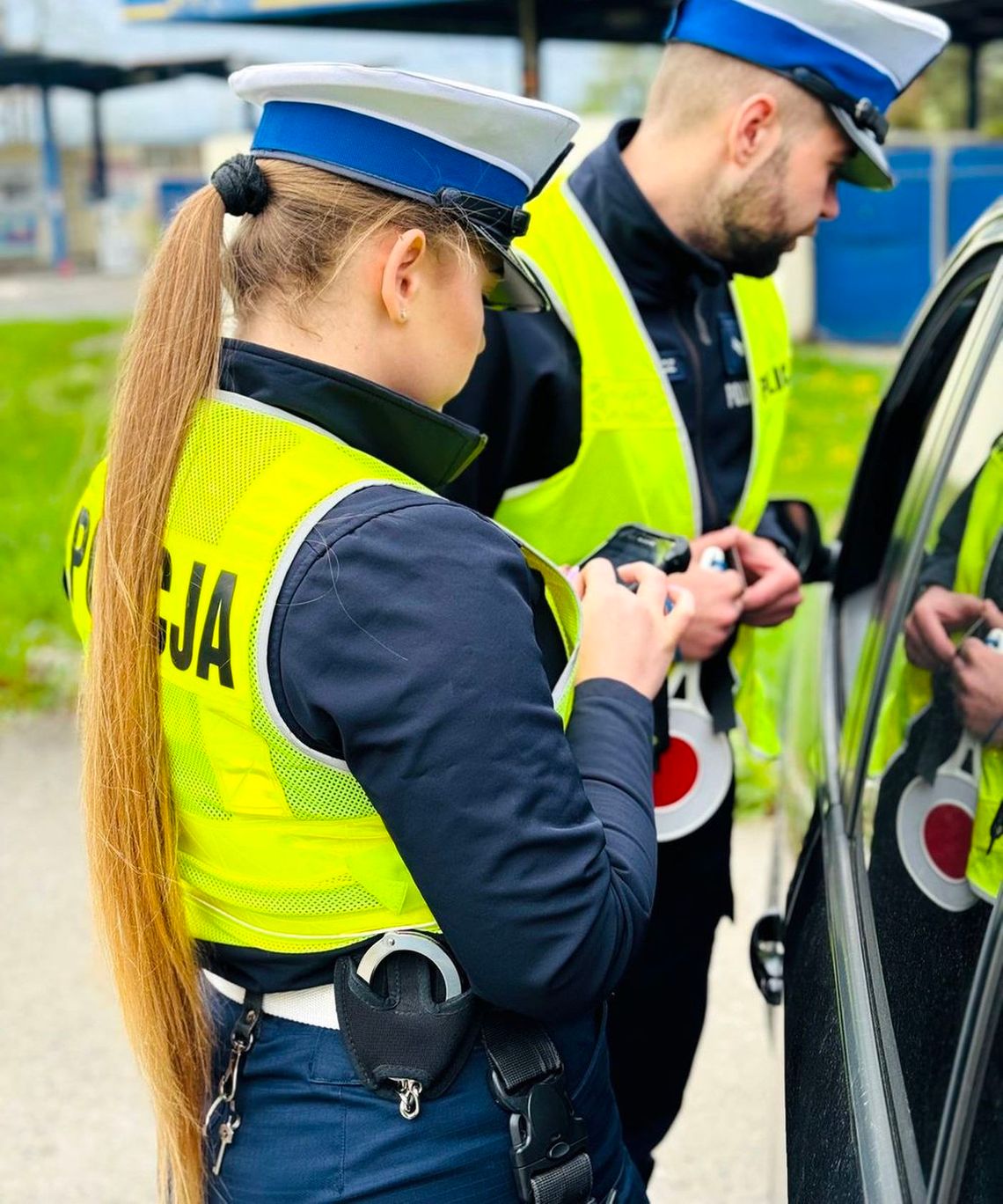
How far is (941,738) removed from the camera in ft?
4.69

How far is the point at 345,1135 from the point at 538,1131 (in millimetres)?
167

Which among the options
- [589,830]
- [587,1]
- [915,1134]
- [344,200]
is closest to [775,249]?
[344,200]

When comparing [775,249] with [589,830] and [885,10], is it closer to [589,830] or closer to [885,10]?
[885,10]

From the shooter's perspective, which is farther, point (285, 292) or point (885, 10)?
point (885, 10)

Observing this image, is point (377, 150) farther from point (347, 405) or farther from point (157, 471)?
point (157, 471)

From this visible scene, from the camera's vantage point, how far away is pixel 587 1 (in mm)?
14688

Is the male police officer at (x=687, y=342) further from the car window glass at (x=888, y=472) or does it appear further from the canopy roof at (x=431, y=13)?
the canopy roof at (x=431, y=13)

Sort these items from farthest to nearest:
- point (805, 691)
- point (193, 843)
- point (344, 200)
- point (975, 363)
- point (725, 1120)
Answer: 1. point (725, 1120)
2. point (805, 691)
3. point (975, 363)
4. point (193, 843)
5. point (344, 200)

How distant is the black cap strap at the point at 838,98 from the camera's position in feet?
Result: 6.72

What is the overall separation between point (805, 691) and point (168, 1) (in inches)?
577

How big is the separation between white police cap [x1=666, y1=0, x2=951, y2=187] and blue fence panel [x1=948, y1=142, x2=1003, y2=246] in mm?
10451

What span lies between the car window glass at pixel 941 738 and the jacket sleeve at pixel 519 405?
0.50 m

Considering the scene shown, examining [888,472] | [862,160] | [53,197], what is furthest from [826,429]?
[53,197]

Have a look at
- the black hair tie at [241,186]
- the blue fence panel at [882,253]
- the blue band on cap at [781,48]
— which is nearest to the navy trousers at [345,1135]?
the black hair tie at [241,186]
